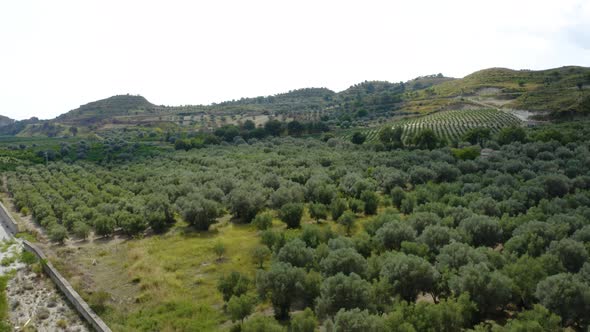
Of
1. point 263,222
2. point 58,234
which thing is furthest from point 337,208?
point 58,234

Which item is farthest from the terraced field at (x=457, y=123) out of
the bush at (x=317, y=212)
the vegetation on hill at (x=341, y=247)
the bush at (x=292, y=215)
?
the bush at (x=292, y=215)

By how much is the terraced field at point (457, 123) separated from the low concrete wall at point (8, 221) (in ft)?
273

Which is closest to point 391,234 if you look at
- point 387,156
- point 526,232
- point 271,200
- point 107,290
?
point 526,232

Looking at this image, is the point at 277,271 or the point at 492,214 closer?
the point at 277,271

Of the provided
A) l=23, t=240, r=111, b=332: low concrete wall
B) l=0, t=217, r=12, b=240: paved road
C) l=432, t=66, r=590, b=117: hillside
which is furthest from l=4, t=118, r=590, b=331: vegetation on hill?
l=432, t=66, r=590, b=117: hillside

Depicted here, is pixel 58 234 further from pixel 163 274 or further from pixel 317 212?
pixel 317 212

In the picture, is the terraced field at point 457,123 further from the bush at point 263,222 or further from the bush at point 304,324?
the bush at point 304,324

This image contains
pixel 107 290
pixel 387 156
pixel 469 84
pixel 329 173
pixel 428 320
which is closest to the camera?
pixel 428 320

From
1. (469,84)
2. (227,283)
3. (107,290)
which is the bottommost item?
(107,290)

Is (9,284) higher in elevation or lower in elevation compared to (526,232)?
lower

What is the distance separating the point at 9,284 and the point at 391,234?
3155cm

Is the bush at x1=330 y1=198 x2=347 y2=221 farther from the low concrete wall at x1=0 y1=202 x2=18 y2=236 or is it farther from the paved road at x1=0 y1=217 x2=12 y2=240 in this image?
the low concrete wall at x1=0 y1=202 x2=18 y2=236

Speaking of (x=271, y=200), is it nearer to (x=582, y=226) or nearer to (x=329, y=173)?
(x=329, y=173)

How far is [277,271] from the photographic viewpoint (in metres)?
21.4
